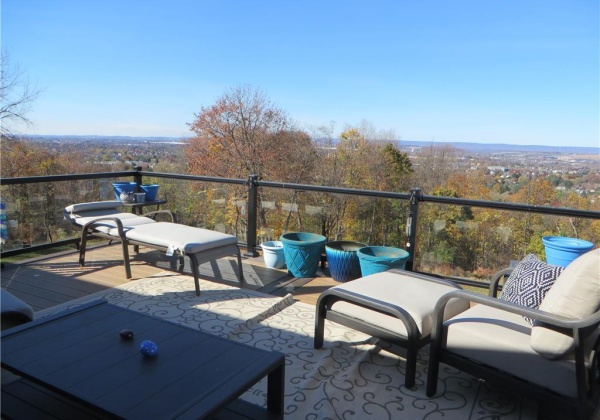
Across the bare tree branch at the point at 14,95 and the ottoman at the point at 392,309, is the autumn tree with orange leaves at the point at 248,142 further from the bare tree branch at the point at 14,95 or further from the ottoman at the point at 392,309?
the ottoman at the point at 392,309

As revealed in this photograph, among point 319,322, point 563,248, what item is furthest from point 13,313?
point 563,248

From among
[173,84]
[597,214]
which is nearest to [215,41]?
[173,84]

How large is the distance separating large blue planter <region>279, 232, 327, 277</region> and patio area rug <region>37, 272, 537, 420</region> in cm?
61

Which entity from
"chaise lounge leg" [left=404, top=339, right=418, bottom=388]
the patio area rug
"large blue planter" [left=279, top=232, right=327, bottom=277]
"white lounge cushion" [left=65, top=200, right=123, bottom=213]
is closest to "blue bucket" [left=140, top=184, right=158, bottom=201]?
"white lounge cushion" [left=65, top=200, right=123, bottom=213]

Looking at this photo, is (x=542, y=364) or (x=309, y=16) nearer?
(x=542, y=364)

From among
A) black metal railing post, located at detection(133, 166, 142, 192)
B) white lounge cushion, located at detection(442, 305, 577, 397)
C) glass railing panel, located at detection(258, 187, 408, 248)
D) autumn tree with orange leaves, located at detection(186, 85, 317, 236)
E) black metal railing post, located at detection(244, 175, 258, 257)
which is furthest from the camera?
autumn tree with orange leaves, located at detection(186, 85, 317, 236)

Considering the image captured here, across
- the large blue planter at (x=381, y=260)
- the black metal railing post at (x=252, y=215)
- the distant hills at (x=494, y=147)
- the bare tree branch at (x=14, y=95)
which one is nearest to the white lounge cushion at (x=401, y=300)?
the large blue planter at (x=381, y=260)

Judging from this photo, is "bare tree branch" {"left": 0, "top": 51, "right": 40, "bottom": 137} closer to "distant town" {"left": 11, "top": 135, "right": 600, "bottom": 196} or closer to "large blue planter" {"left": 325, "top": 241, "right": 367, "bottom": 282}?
"distant town" {"left": 11, "top": 135, "right": 600, "bottom": 196}

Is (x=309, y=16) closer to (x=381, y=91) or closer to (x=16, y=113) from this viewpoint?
(x=381, y=91)

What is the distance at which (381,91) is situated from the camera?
17141mm

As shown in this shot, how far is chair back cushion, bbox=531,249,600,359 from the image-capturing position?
1.78m

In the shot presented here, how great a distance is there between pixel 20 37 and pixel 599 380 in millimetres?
11064

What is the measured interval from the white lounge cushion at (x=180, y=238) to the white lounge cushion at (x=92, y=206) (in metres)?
0.83

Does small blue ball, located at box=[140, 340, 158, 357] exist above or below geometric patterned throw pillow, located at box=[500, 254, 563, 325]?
below
